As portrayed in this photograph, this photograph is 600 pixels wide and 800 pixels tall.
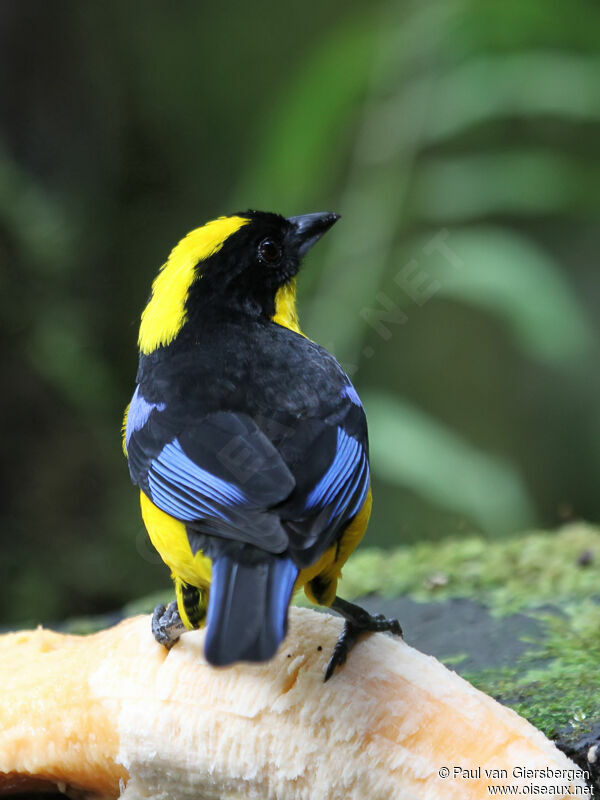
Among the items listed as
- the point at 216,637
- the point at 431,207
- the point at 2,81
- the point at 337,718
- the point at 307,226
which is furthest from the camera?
the point at 2,81

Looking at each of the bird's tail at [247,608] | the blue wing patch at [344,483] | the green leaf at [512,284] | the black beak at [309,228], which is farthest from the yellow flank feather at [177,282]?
the green leaf at [512,284]

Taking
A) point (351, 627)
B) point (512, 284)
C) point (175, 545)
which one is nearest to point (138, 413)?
Answer: point (175, 545)

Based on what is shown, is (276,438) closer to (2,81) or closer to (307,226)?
(307,226)

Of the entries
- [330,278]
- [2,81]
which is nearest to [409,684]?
[330,278]

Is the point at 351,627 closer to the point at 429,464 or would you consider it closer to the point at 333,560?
the point at 333,560

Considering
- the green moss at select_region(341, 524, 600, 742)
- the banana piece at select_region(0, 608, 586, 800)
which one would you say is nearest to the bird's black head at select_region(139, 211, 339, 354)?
the banana piece at select_region(0, 608, 586, 800)

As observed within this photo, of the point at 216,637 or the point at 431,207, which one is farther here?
the point at 431,207
